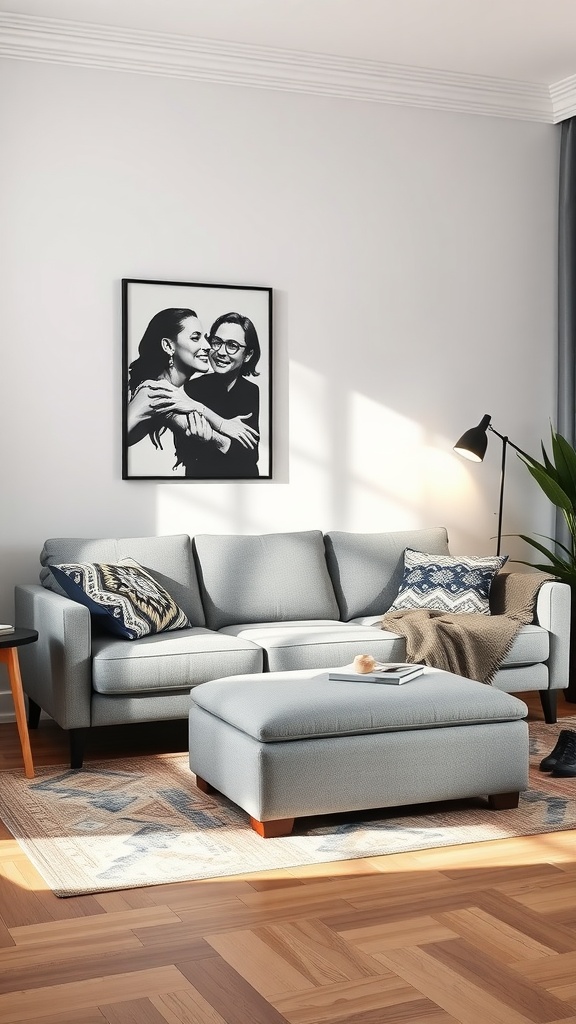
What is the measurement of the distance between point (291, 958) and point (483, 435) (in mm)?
3313

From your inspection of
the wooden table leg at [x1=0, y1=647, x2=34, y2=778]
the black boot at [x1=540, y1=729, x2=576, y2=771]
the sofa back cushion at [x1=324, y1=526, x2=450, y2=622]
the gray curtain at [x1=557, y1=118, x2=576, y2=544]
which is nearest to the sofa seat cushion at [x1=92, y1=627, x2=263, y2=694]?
the wooden table leg at [x1=0, y1=647, x2=34, y2=778]

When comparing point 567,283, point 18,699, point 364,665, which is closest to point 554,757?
point 364,665

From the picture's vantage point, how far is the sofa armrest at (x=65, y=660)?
13.0ft

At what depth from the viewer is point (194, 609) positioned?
4.73 meters

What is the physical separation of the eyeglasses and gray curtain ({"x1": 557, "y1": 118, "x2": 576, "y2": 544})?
5.77ft

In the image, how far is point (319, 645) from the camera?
4.31 m

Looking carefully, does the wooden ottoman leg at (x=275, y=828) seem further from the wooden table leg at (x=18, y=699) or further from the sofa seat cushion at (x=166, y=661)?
the wooden table leg at (x=18, y=699)

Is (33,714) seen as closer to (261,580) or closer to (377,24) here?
(261,580)

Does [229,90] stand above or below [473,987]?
above

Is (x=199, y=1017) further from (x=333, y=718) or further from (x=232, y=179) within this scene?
(x=232, y=179)

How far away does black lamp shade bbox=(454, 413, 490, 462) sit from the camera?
5258 mm

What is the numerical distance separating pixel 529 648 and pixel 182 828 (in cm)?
194

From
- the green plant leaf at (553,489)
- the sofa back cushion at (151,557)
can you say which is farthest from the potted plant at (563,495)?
the sofa back cushion at (151,557)

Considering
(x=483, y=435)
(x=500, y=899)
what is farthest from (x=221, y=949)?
(x=483, y=435)
